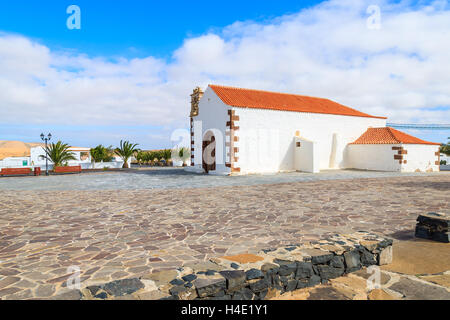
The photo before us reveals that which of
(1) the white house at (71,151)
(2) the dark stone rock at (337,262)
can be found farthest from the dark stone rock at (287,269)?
(1) the white house at (71,151)

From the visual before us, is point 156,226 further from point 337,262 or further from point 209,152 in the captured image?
point 209,152

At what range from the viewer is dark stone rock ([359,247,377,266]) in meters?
3.92

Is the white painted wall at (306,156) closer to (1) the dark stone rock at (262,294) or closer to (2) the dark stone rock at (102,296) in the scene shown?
(1) the dark stone rock at (262,294)

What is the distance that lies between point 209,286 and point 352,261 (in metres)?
2.25

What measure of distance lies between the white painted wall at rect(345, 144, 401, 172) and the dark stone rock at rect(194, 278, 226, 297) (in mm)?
23233

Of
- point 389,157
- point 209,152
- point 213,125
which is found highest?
point 213,125

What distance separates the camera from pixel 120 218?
22.0ft

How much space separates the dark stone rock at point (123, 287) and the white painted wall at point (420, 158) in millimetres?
24110

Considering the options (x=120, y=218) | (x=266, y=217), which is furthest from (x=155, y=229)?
(x=266, y=217)

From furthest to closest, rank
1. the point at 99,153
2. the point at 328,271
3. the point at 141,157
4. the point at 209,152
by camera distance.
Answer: the point at 141,157, the point at 99,153, the point at 209,152, the point at 328,271

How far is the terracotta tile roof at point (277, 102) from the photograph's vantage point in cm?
2014

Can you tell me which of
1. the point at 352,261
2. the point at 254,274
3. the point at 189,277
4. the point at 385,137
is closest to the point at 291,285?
the point at 254,274

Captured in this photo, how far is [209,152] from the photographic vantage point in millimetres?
21203
